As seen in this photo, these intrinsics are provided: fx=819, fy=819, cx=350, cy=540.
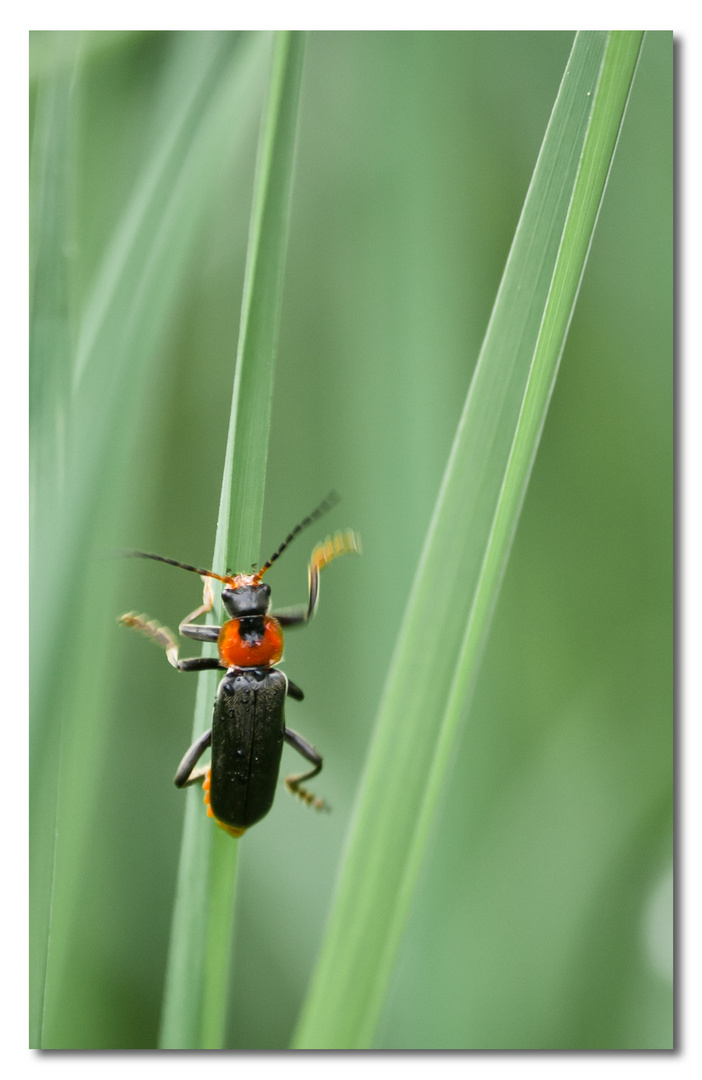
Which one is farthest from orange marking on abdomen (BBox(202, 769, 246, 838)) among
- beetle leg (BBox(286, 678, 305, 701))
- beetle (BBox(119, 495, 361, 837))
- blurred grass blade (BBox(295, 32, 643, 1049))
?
beetle leg (BBox(286, 678, 305, 701))

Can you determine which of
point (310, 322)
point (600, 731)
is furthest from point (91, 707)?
point (600, 731)

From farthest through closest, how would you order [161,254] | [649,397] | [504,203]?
[649,397], [504,203], [161,254]

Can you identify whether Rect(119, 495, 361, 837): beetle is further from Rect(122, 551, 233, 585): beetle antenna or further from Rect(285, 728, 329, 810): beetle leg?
Rect(285, 728, 329, 810): beetle leg

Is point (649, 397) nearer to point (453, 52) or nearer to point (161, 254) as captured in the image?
point (453, 52)

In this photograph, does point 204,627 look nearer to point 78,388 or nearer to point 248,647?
point 248,647

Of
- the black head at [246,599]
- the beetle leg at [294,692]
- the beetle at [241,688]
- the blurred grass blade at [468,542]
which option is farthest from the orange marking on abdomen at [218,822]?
the beetle leg at [294,692]

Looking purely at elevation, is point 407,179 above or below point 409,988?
above
